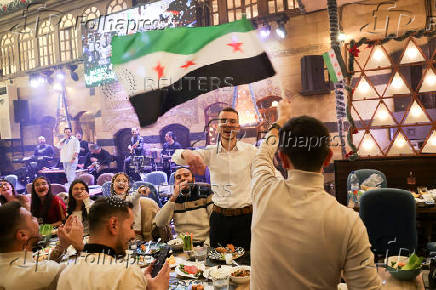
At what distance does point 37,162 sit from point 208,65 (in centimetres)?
992

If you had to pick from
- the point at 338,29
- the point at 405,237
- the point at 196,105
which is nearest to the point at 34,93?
the point at 196,105

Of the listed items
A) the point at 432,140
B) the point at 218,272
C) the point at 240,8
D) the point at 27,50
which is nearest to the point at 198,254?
the point at 218,272

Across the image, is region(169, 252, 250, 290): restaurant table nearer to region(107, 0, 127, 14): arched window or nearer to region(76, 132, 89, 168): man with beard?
region(76, 132, 89, 168): man with beard

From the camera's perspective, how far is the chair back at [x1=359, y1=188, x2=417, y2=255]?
316cm

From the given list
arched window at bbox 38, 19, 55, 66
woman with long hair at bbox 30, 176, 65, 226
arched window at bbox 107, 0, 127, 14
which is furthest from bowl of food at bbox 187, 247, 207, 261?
arched window at bbox 38, 19, 55, 66

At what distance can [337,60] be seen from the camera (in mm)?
6457

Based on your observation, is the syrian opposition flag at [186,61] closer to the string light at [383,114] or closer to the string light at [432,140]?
the string light at [383,114]

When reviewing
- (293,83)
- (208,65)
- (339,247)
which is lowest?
(339,247)

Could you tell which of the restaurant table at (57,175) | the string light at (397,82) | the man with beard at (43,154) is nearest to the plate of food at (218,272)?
the string light at (397,82)

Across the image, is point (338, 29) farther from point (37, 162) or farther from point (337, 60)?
point (37, 162)

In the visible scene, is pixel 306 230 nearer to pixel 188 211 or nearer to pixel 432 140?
pixel 188 211

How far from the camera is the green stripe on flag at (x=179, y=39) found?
2830 millimetres

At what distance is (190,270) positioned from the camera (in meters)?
2.21

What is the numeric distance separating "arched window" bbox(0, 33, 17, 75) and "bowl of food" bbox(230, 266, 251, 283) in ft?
43.5
